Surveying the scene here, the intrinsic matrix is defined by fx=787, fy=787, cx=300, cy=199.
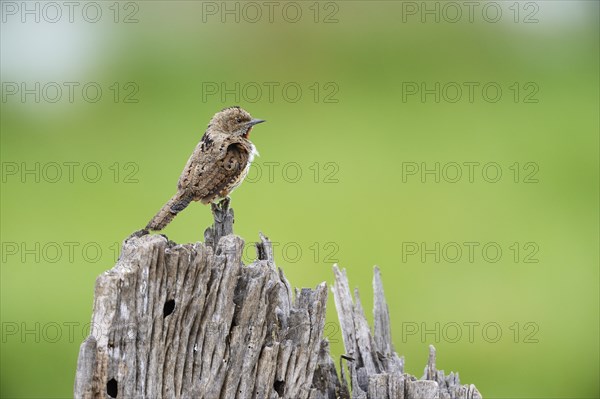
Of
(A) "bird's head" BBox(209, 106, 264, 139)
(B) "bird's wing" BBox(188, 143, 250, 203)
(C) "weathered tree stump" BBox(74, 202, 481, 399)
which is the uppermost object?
(A) "bird's head" BBox(209, 106, 264, 139)

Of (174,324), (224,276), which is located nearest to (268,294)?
(224,276)

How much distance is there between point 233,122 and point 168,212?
1348 millimetres

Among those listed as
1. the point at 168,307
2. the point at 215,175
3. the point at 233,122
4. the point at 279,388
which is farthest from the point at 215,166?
the point at 279,388

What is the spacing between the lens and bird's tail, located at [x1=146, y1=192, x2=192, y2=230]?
570cm

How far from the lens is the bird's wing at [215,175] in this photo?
6.25m

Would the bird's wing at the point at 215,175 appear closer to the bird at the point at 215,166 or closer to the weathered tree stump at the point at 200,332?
the bird at the point at 215,166

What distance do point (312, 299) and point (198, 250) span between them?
0.89m

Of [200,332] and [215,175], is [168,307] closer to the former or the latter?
[200,332]

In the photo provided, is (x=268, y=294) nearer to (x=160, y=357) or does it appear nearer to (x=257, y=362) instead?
(x=257, y=362)

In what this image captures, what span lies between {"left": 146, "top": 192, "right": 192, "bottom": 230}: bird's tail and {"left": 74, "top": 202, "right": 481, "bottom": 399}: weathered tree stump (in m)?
0.60

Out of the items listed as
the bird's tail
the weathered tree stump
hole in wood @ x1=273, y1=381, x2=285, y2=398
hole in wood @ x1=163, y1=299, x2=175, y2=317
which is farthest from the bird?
hole in wood @ x1=273, y1=381, x2=285, y2=398

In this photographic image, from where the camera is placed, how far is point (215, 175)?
20.7 feet

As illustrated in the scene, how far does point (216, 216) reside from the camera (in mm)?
6051

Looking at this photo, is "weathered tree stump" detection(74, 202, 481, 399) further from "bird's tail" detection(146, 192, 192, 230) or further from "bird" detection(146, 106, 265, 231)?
"bird" detection(146, 106, 265, 231)
